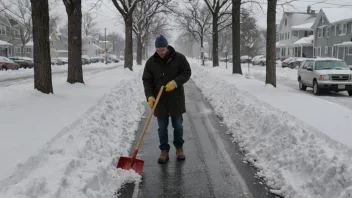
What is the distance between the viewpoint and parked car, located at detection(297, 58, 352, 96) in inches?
601

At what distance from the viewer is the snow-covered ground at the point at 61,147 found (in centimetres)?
379

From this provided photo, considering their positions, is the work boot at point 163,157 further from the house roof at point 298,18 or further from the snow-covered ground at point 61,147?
the house roof at point 298,18

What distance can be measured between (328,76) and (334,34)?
116 ft

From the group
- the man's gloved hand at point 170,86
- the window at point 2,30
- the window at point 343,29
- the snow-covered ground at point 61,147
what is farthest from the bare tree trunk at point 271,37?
the window at point 2,30

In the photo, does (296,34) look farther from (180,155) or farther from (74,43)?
(180,155)

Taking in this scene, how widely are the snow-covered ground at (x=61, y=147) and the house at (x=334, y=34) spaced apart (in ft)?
131

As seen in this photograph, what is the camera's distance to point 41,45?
10289mm

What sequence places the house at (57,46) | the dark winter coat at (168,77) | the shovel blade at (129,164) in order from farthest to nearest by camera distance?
the house at (57,46) → the dark winter coat at (168,77) → the shovel blade at (129,164)

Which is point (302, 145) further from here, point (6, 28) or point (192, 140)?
point (6, 28)

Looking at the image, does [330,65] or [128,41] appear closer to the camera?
[330,65]

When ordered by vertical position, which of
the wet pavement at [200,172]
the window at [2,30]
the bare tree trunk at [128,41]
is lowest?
the wet pavement at [200,172]

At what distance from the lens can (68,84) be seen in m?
14.1

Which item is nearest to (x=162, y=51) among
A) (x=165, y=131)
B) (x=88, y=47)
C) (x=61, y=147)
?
(x=165, y=131)

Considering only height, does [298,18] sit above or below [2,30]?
above
